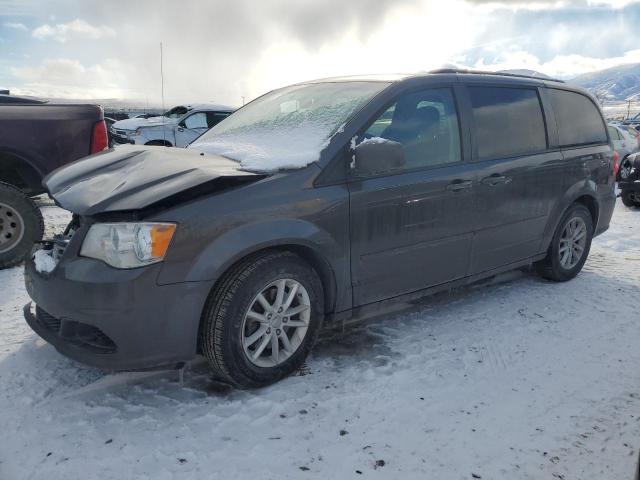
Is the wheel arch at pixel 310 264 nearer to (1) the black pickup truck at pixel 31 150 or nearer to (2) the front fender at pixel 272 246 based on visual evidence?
(2) the front fender at pixel 272 246

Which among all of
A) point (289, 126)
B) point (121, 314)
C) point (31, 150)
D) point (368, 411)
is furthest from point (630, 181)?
point (121, 314)

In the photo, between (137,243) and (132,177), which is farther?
(132,177)

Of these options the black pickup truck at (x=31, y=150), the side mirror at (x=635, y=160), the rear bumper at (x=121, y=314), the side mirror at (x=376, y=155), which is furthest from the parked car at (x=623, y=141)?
the rear bumper at (x=121, y=314)

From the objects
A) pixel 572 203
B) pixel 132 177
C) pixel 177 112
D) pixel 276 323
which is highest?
pixel 177 112

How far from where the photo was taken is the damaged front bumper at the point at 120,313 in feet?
8.02

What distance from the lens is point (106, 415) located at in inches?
103

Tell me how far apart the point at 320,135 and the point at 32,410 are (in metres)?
2.12

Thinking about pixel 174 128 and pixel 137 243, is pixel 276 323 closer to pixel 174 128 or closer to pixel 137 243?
pixel 137 243

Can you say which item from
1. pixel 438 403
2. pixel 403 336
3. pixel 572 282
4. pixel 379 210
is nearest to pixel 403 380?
pixel 438 403

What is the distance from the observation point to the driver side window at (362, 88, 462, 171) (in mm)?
3246

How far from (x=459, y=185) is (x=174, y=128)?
1109cm

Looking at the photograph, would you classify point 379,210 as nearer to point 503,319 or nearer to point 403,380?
point 403,380

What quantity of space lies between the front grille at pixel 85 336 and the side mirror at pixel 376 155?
1611 millimetres

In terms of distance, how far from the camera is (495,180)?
3.77m
